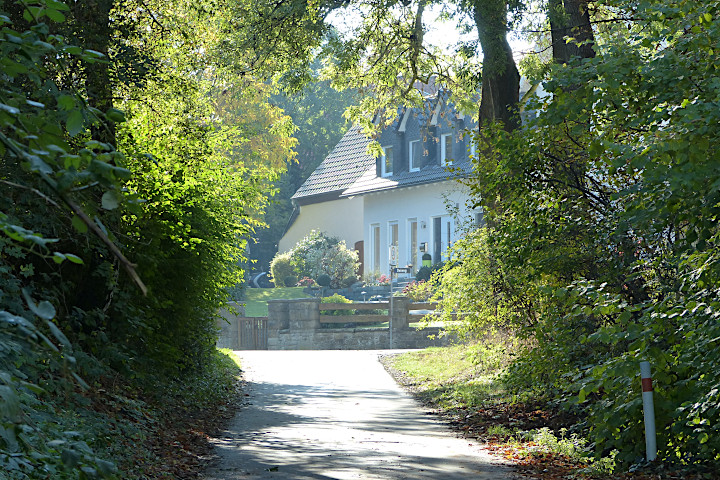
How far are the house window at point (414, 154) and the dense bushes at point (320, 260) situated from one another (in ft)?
16.2

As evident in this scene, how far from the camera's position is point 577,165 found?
10.2 meters

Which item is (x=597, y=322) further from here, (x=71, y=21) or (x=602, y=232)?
(x=71, y=21)

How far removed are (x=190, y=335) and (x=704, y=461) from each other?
24.1ft

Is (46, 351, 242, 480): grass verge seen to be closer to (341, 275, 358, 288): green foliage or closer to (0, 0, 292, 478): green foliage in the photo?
(0, 0, 292, 478): green foliage

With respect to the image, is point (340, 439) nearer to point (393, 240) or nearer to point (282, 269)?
point (393, 240)

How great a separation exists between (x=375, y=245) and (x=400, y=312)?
14285mm

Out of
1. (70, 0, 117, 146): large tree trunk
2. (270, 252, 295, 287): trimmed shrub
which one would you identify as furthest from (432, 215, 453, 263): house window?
(70, 0, 117, 146): large tree trunk

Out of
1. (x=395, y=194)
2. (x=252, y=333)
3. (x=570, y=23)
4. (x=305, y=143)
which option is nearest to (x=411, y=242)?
(x=395, y=194)

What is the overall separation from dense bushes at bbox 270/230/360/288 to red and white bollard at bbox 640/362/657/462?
3339 cm

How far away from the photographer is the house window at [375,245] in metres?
44.0

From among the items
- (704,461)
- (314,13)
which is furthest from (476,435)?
(314,13)

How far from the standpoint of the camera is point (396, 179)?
41.7m

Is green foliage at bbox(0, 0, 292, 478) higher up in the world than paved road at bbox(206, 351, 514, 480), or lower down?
higher up

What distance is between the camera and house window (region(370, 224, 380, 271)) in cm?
4397
